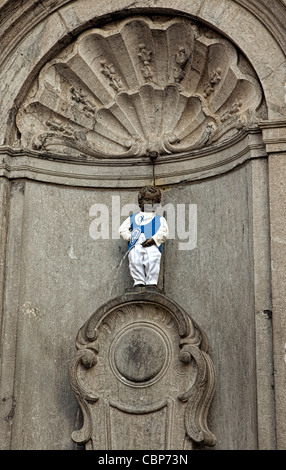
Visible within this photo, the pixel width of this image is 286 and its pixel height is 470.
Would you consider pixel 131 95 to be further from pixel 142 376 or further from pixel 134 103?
pixel 142 376

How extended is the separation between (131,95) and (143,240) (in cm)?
159

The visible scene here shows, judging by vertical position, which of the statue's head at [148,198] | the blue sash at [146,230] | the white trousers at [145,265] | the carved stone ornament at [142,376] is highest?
the statue's head at [148,198]

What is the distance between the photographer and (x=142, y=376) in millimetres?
7547

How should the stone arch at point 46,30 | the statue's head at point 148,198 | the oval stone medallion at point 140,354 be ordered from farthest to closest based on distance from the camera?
1. the stone arch at point 46,30
2. the statue's head at point 148,198
3. the oval stone medallion at point 140,354

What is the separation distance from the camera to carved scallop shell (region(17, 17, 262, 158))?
331 inches

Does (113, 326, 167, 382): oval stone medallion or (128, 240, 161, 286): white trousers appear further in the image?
(128, 240, 161, 286): white trousers

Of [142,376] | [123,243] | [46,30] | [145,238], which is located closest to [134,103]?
[46,30]

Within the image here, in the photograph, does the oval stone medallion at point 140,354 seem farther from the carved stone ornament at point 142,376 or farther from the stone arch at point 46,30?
the stone arch at point 46,30

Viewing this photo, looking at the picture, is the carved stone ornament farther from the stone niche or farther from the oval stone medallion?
the stone niche

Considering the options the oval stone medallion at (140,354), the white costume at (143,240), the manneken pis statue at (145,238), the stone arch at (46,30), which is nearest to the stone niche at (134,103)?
the stone arch at (46,30)

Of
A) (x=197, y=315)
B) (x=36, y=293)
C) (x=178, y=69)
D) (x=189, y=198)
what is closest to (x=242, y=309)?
(x=197, y=315)

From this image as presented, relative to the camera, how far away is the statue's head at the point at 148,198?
26.7 ft

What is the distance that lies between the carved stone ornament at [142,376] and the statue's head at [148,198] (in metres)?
0.82

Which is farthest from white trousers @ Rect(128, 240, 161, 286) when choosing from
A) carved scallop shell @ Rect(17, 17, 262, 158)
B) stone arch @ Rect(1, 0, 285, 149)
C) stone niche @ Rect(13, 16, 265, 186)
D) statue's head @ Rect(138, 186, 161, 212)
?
stone arch @ Rect(1, 0, 285, 149)
